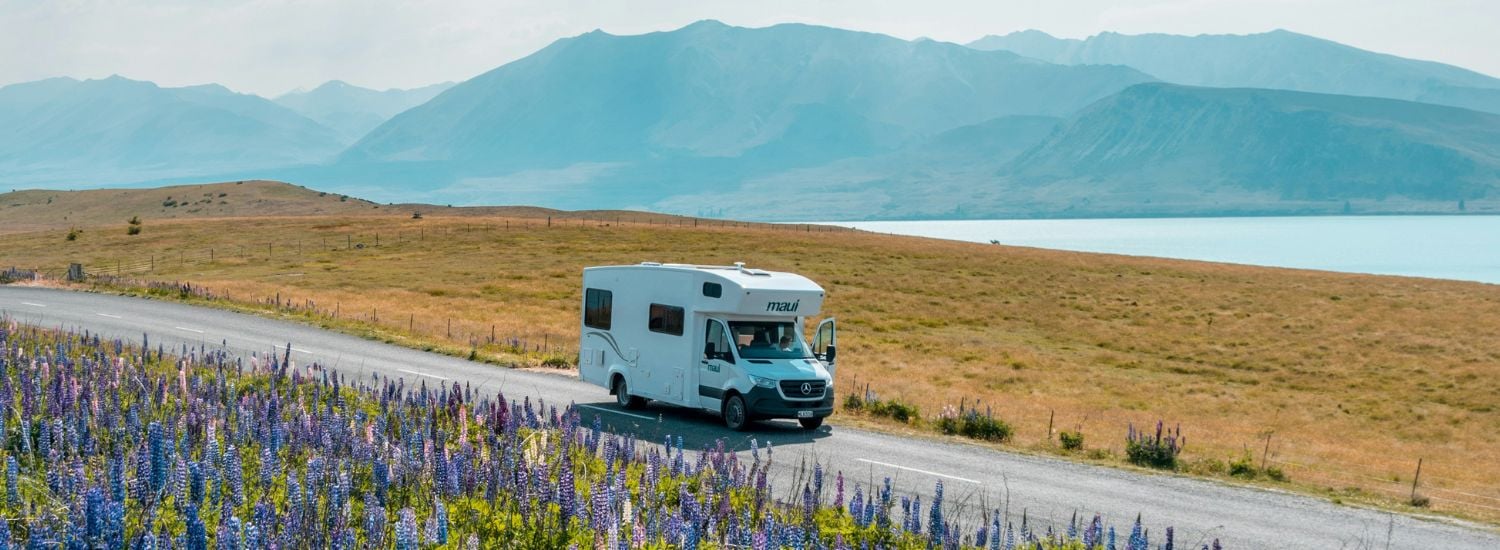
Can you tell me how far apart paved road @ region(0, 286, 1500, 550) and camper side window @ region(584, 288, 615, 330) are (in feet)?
5.64

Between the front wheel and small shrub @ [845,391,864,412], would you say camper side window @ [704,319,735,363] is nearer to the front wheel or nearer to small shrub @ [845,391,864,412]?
the front wheel

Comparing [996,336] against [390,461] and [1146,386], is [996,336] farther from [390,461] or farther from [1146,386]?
[390,461]

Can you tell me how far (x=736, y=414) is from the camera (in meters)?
23.1

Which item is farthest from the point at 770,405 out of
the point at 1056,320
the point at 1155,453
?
the point at 1056,320

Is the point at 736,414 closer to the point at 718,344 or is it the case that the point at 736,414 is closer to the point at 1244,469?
the point at 718,344

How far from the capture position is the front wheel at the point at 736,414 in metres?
22.8

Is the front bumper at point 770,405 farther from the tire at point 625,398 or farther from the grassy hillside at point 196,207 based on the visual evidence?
the grassy hillside at point 196,207

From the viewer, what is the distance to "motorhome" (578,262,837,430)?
23203mm

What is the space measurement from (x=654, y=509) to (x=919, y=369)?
36.0 metres

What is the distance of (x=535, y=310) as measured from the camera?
58.1 m

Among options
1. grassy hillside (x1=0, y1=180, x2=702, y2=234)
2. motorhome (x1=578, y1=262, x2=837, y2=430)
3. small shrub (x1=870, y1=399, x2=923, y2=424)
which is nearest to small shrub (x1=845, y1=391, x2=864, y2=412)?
small shrub (x1=870, y1=399, x2=923, y2=424)

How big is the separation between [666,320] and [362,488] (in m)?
14.2

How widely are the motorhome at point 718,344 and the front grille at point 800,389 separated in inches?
0.7

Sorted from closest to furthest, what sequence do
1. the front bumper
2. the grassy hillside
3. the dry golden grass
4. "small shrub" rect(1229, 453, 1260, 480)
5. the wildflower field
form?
1. the wildflower field
2. "small shrub" rect(1229, 453, 1260, 480)
3. the front bumper
4. the dry golden grass
5. the grassy hillside
